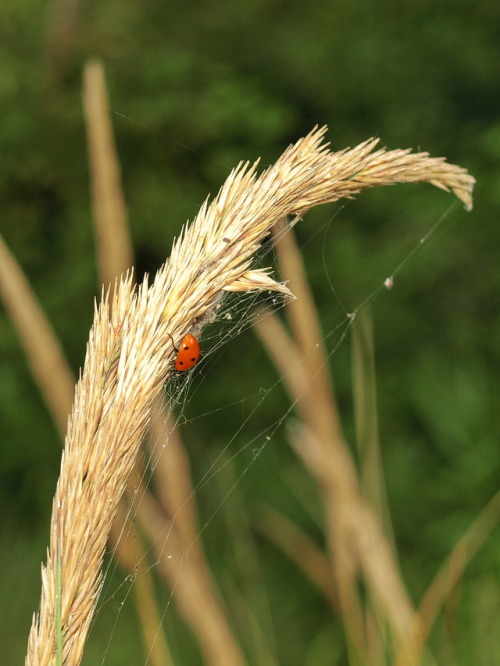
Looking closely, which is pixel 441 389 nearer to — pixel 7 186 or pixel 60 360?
pixel 7 186

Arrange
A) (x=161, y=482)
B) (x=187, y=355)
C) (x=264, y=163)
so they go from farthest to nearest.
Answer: (x=264, y=163)
(x=161, y=482)
(x=187, y=355)

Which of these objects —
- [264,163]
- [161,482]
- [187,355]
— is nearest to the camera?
[187,355]

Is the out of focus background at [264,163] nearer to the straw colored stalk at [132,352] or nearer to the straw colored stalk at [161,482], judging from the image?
the straw colored stalk at [161,482]

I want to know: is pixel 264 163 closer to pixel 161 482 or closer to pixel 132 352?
pixel 161 482

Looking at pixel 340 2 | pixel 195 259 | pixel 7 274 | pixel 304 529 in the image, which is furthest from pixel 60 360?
pixel 340 2

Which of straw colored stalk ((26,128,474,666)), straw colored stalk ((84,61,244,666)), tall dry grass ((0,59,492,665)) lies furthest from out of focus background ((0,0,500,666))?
straw colored stalk ((26,128,474,666))

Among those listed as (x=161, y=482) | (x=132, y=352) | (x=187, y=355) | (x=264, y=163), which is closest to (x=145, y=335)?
(x=132, y=352)
